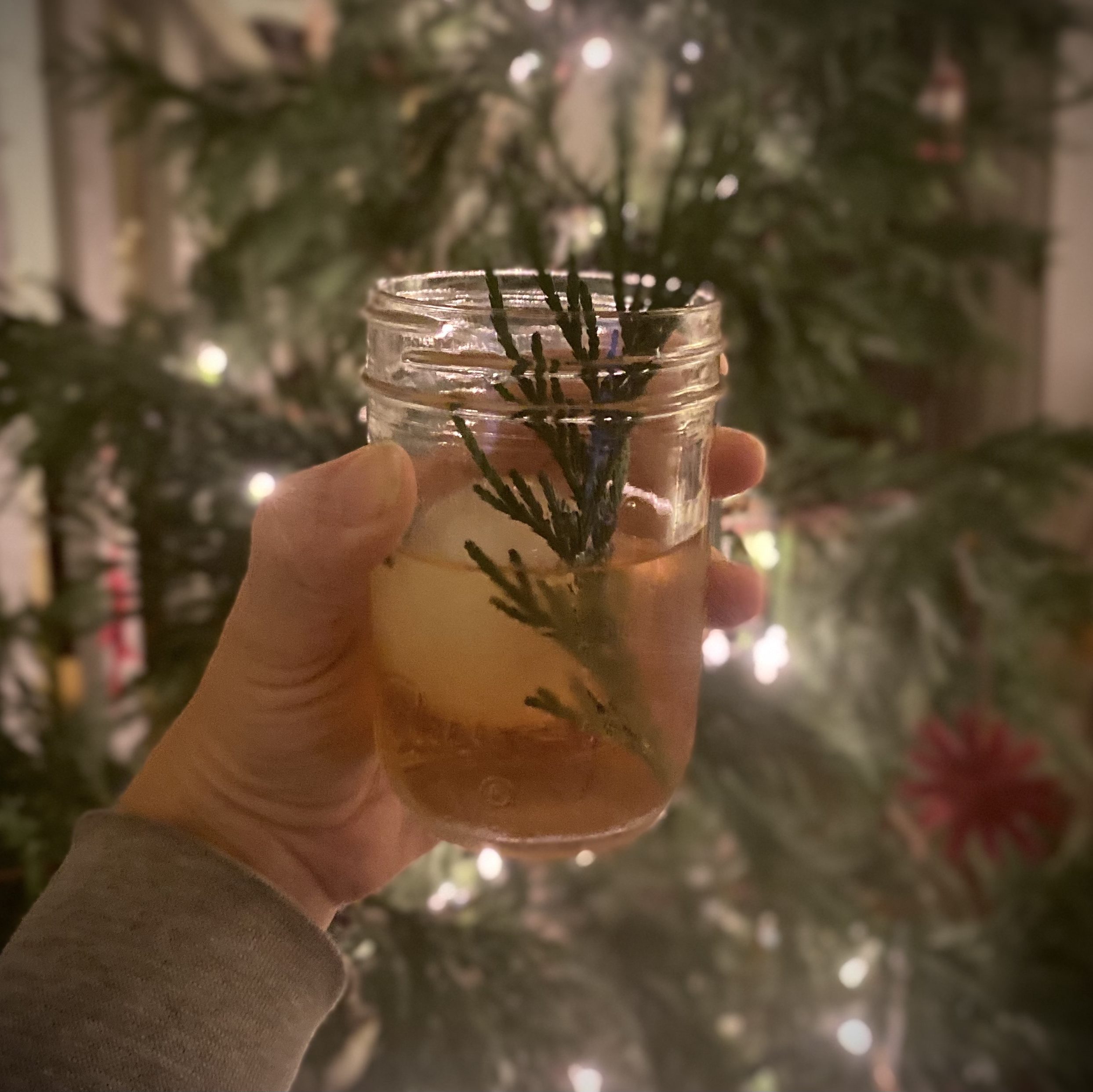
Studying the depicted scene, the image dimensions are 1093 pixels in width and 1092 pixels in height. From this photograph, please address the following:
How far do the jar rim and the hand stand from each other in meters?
0.07

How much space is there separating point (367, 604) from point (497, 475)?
0.53 ft

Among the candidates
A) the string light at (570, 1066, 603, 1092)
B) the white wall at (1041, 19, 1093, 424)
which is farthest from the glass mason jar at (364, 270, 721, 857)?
the white wall at (1041, 19, 1093, 424)

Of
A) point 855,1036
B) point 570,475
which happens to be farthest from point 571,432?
point 855,1036

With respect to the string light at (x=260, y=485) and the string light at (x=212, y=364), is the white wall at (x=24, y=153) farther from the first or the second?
the string light at (x=260, y=485)

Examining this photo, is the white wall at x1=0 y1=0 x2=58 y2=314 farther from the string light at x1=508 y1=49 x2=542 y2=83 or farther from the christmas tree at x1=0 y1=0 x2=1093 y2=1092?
the string light at x1=508 y1=49 x2=542 y2=83

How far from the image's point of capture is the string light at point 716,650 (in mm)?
980

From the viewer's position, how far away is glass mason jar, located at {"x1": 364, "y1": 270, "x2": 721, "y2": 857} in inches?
17.0

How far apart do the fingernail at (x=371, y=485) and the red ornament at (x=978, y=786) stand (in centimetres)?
104

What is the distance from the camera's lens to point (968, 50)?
1.09 m

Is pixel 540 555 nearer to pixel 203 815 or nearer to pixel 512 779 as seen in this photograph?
pixel 512 779

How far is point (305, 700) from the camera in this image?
0.56 m

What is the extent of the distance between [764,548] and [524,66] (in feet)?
1.73

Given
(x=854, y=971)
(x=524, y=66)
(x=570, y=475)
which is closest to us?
(x=570, y=475)

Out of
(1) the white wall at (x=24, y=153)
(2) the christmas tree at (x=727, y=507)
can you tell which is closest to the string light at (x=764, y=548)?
(2) the christmas tree at (x=727, y=507)
